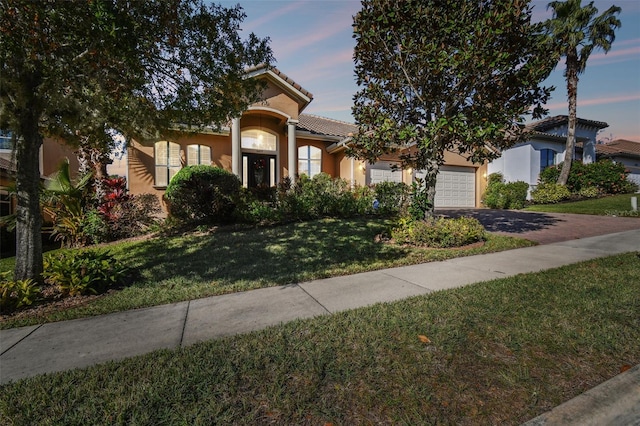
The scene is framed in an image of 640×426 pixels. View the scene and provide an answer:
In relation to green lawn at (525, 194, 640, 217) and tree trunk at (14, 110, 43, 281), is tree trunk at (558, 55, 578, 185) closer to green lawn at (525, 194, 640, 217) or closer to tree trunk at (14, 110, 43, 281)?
green lawn at (525, 194, 640, 217)

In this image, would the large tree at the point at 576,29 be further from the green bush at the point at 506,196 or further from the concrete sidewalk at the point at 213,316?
the concrete sidewalk at the point at 213,316

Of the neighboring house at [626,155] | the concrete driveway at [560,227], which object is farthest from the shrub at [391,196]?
the neighboring house at [626,155]

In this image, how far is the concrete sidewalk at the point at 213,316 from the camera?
114 inches

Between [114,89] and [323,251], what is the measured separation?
4882 mm

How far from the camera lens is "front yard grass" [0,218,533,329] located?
4461mm

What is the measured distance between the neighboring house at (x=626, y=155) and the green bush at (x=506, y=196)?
1409 centimetres

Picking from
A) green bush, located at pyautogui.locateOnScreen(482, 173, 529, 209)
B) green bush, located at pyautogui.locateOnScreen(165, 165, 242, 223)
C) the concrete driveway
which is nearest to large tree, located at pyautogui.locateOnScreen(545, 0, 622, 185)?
green bush, located at pyautogui.locateOnScreen(482, 173, 529, 209)

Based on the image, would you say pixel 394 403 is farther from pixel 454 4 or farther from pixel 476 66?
pixel 454 4

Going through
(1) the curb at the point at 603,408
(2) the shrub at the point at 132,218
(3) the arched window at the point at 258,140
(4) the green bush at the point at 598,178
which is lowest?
(1) the curb at the point at 603,408

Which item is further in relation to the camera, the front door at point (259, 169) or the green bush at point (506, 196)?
the green bush at point (506, 196)

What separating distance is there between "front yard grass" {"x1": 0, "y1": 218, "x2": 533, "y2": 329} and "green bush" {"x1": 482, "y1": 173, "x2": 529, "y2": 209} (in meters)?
10.4

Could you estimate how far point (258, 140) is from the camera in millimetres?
14258

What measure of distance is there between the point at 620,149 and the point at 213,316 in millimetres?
38322

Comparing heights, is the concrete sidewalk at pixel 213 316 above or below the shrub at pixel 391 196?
below
